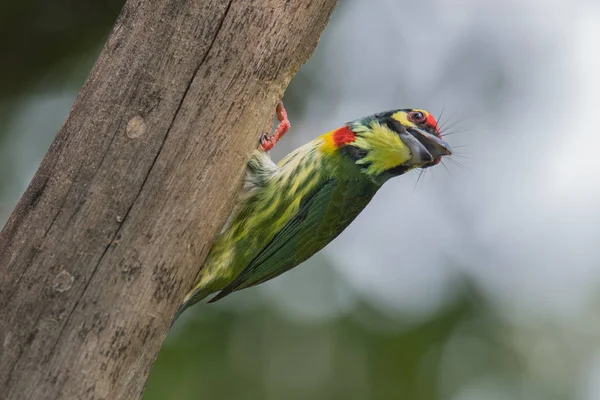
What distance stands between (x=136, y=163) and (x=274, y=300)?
4.22 m

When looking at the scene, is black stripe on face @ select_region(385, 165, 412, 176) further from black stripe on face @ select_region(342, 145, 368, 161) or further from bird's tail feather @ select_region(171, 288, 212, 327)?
bird's tail feather @ select_region(171, 288, 212, 327)

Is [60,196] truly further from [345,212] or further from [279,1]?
[345,212]

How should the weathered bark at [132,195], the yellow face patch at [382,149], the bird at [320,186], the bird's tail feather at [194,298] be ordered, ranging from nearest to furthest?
the weathered bark at [132,195] < the bird's tail feather at [194,298] < the bird at [320,186] < the yellow face patch at [382,149]

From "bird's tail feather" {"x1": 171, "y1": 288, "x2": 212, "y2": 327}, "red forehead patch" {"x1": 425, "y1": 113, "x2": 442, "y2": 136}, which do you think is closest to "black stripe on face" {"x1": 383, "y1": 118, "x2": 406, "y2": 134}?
"red forehead patch" {"x1": 425, "y1": 113, "x2": 442, "y2": 136}

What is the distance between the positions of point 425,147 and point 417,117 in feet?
0.64

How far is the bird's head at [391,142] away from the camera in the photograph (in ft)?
10.9

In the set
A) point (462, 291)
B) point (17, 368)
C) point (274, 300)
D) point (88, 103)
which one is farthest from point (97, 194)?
point (462, 291)

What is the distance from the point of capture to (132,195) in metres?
2.48

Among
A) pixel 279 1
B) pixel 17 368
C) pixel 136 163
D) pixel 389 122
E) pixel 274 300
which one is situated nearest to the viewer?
pixel 17 368

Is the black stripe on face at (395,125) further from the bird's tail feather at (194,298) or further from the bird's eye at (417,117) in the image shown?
the bird's tail feather at (194,298)

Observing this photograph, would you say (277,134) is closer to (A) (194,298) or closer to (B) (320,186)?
(B) (320,186)

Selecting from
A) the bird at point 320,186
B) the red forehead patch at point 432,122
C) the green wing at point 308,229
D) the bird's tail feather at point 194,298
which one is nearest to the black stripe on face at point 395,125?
the bird at point 320,186

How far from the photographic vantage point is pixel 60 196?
2447 millimetres

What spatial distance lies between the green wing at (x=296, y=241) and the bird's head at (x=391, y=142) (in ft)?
0.60
